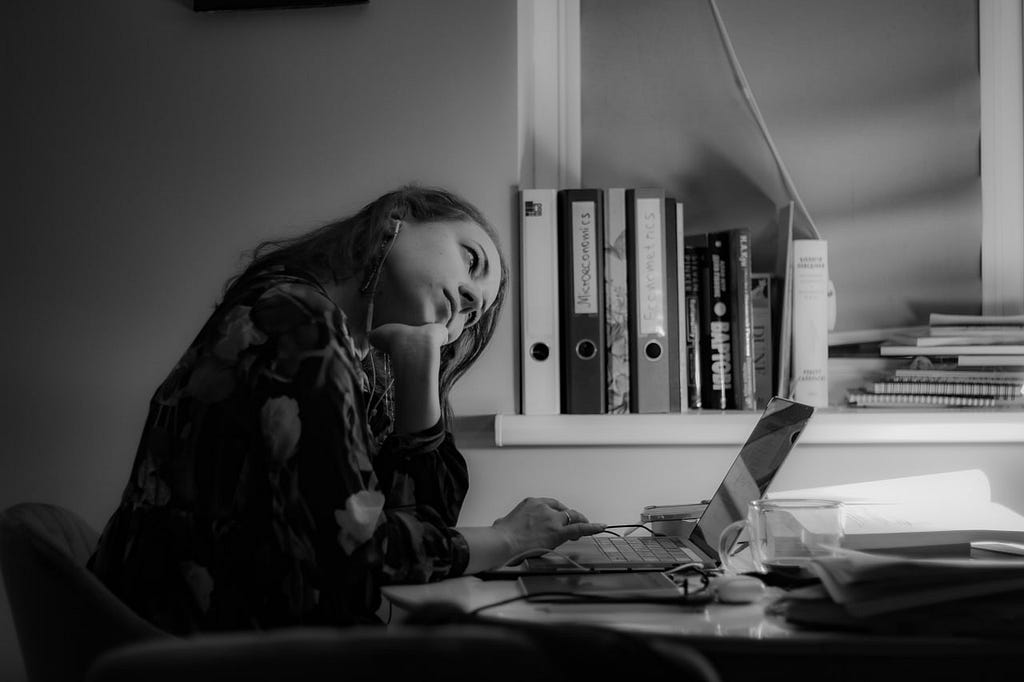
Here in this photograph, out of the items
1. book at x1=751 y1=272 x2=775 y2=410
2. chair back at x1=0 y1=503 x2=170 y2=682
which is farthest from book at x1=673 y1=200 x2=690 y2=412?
chair back at x1=0 y1=503 x2=170 y2=682

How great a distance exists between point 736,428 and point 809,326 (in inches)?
9.6

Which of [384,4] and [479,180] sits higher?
[384,4]

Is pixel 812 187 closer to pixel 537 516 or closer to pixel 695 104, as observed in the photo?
pixel 695 104

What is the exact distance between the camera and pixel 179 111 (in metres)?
1.83

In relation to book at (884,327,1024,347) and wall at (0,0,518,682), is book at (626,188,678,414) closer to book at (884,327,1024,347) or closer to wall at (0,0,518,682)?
wall at (0,0,518,682)

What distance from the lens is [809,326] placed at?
71.4 inches

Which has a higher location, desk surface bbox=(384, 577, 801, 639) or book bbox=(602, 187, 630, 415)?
book bbox=(602, 187, 630, 415)

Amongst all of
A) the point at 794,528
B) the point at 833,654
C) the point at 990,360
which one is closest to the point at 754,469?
the point at 794,528

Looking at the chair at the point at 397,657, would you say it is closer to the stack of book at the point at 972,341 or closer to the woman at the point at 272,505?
the woman at the point at 272,505

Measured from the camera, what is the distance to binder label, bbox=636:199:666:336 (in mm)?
1759

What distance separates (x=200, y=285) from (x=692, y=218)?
0.98m

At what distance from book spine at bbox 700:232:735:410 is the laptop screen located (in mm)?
245

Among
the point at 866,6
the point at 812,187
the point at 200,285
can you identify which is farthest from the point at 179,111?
the point at 866,6

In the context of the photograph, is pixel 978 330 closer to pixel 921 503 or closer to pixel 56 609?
pixel 921 503
